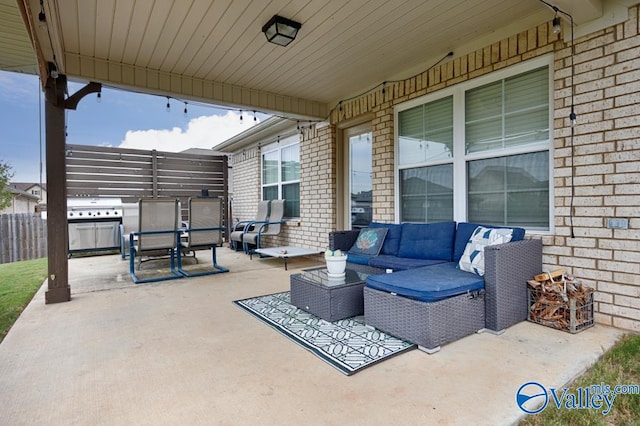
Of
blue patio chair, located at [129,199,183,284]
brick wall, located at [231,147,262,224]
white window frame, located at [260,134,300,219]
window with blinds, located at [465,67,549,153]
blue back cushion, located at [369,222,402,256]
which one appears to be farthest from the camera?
brick wall, located at [231,147,262,224]

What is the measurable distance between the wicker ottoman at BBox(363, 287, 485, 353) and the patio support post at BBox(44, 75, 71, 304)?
3.47 meters

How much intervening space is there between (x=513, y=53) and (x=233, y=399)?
3.90m

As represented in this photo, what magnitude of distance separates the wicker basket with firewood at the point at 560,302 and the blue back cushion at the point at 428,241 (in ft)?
2.78

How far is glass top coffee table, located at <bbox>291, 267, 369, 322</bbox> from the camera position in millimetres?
2871

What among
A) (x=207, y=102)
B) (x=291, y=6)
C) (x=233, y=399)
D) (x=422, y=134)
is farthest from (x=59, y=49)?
(x=422, y=134)

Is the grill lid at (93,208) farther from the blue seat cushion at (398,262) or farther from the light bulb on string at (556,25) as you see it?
the light bulb on string at (556,25)

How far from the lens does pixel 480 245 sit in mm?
2965

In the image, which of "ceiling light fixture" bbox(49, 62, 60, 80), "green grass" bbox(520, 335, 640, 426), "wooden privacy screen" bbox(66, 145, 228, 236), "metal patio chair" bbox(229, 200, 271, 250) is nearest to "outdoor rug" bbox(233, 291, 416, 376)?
"green grass" bbox(520, 335, 640, 426)

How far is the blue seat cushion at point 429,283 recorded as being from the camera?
2.32 metres

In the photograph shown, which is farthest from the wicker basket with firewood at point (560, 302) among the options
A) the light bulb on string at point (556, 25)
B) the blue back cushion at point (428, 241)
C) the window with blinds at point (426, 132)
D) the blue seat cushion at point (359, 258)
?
the light bulb on string at point (556, 25)

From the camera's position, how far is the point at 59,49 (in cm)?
353

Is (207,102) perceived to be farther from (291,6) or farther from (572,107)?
(572,107)

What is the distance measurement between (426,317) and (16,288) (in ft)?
16.8

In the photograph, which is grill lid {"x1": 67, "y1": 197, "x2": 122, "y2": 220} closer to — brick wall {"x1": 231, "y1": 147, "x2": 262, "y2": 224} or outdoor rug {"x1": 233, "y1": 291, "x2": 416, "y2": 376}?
brick wall {"x1": 231, "y1": 147, "x2": 262, "y2": 224}
